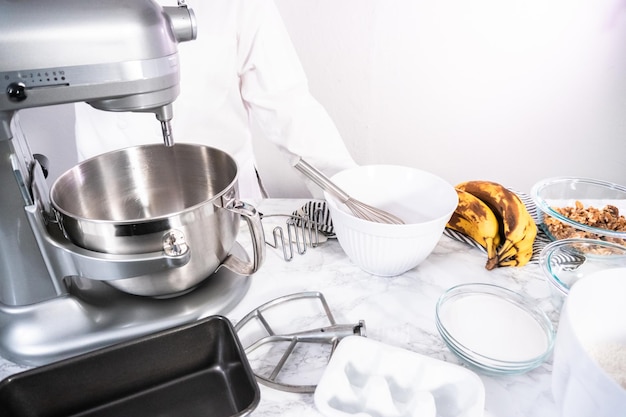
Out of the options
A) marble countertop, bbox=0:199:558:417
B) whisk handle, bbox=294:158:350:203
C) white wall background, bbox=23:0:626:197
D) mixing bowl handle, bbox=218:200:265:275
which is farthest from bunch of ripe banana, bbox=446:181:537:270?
white wall background, bbox=23:0:626:197

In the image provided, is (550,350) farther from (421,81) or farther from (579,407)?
(421,81)

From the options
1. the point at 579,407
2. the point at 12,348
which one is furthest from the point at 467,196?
the point at 12,348

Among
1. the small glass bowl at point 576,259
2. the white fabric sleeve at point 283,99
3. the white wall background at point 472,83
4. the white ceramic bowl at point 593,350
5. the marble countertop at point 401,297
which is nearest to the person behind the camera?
the white ceramic bowl at point 593,350

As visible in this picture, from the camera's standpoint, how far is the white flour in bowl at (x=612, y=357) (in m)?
0.30

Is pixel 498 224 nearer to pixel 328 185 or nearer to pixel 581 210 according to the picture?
pixel 581 210

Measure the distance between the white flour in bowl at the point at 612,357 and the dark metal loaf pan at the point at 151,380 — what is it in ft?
0.86

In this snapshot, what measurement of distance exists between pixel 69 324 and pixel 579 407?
0.44m

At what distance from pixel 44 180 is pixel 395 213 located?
0.42m

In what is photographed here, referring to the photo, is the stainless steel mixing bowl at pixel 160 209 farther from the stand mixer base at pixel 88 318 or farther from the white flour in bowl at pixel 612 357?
the white flour in bowl at pixel 612 357

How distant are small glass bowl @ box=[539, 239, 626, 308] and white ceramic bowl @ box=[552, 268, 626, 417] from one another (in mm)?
122

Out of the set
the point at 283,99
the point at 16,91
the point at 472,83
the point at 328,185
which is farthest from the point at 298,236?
the point at 472,83

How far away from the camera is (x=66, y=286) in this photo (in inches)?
16.5

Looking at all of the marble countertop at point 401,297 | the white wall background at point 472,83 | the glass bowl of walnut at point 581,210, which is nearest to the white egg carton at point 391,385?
the marble countertop at point 401,297

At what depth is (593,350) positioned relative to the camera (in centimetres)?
31
